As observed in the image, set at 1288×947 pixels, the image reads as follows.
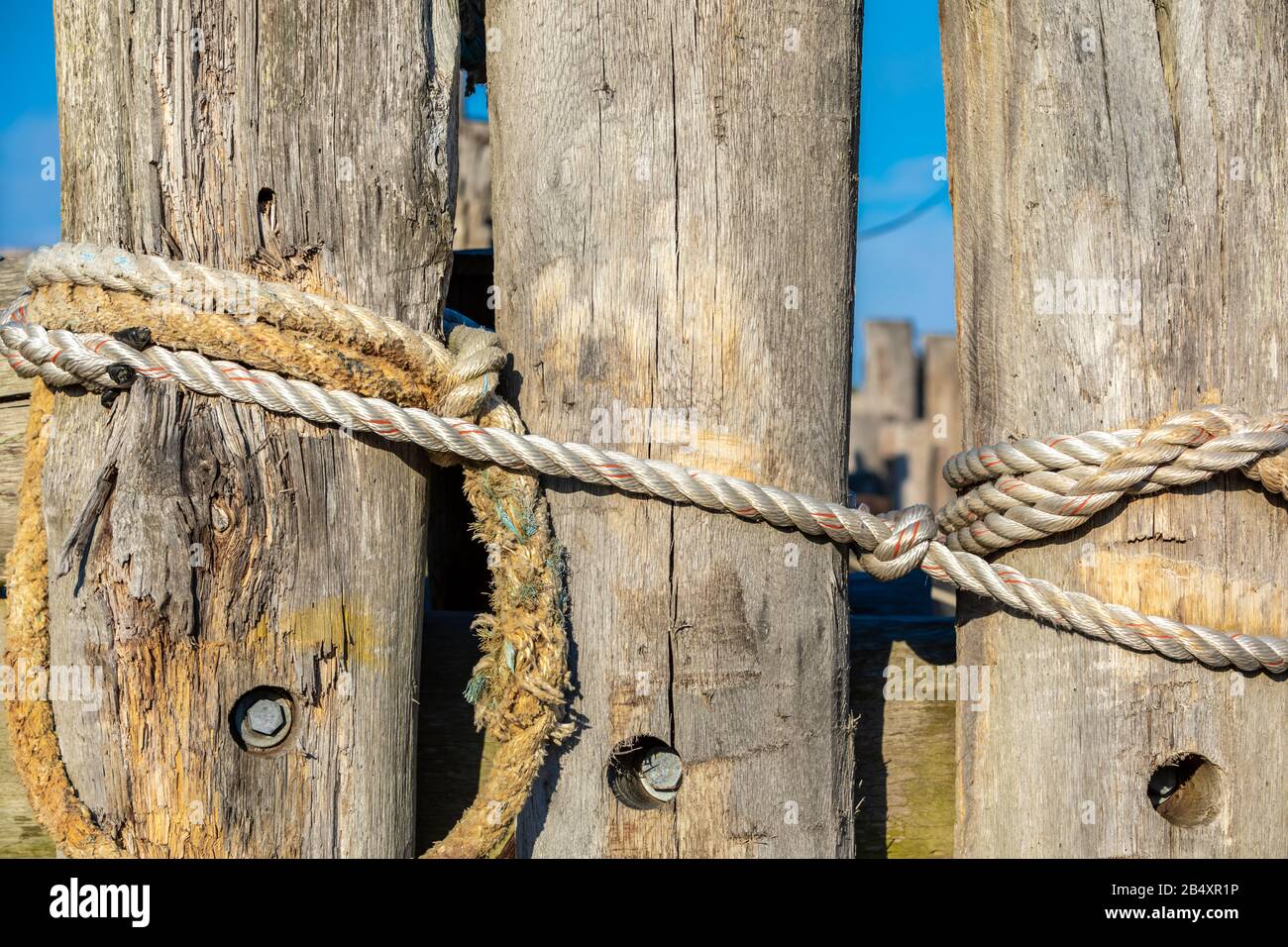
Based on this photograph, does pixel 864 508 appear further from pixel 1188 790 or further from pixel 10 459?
pixel 10 459

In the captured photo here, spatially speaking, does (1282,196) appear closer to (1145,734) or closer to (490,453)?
(1145,734)

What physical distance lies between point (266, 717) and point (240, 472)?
0.43 meters

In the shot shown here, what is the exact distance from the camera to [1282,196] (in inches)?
85.7

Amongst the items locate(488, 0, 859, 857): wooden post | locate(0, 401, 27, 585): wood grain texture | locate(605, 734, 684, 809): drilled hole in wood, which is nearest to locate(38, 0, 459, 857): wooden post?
locate(488, 0, 859, 857): wooden post

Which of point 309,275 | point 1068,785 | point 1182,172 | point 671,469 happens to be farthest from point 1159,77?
point 309,275

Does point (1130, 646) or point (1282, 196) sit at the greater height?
point (1282, 196)

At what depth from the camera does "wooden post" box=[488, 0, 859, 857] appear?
2045mm

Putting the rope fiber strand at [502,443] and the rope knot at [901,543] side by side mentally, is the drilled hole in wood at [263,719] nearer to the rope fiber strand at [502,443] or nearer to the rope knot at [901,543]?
the rope fiber strand at [502,443]

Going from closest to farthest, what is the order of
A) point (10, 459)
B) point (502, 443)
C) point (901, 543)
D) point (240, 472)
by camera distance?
point (240, 472) → point (502, 443) → point (901, 543) → point (10, 459)

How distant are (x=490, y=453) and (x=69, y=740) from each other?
88cm

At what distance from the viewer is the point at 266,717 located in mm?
1944

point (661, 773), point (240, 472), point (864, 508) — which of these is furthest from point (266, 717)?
point (864, 508)

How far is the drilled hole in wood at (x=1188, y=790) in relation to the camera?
216cm

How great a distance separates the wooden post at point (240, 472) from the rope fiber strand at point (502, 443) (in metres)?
0.07
